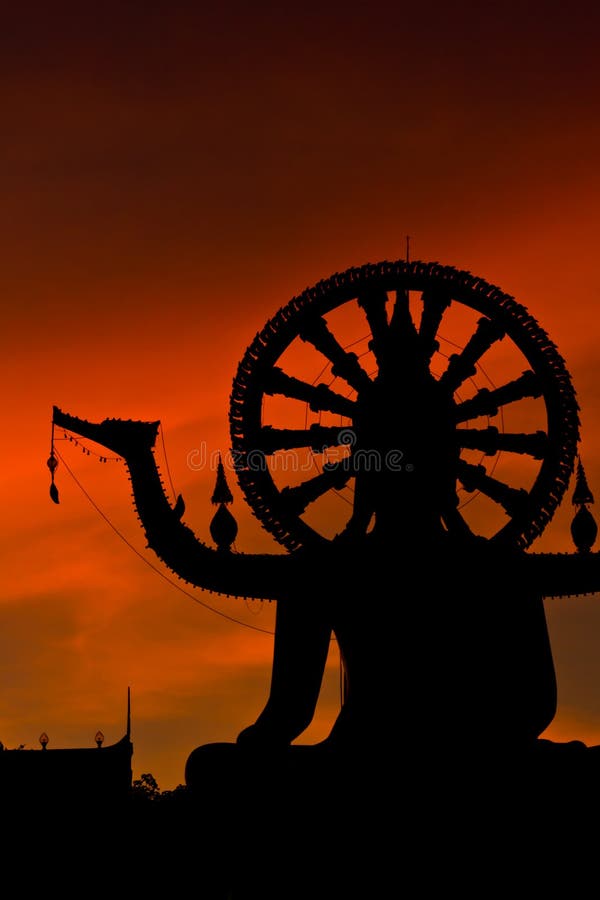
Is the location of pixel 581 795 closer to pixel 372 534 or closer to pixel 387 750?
pixel 387 750

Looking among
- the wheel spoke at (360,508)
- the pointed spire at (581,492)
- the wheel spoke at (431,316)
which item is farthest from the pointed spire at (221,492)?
the pointed spire at (581,492)

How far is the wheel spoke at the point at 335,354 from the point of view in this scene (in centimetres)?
3594

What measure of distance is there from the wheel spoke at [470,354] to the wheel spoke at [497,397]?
47 centimetres

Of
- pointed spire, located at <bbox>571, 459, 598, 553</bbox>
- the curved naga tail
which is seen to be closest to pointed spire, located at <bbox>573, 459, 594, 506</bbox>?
pointed spire, located at <bbox>571, 459, 598, 553</bbox>

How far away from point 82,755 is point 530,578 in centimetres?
1863

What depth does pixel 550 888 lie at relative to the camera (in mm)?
31953

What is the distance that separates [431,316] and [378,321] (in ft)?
3.31

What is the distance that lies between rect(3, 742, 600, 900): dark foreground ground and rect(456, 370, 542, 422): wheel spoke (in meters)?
6.41

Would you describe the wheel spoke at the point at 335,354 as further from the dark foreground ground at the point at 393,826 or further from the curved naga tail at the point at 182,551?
the dark foreground ground at the point at 393,826

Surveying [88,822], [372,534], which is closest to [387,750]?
[372,534]

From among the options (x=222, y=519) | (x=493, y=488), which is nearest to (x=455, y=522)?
A: (x=493, y=488)

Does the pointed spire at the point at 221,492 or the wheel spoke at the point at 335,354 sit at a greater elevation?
the wheel spoke at the point at 335,354

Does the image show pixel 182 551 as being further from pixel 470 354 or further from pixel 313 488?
pixel 470 354

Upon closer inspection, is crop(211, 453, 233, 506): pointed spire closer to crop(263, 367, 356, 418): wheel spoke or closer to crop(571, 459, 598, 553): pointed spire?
crop(263, 367, 356, 418): wheel spoke
